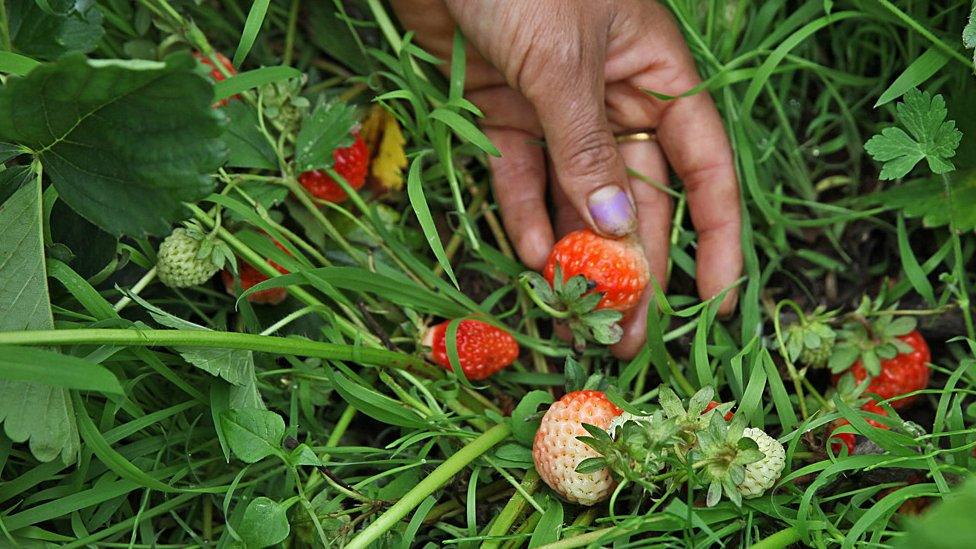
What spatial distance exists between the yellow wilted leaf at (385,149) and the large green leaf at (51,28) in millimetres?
531

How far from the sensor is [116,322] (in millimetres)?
1039

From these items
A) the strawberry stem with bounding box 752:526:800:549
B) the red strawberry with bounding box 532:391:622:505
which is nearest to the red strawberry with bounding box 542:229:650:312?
the red strawberry with bounding box 532:391:622:505

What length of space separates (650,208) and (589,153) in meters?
0.23

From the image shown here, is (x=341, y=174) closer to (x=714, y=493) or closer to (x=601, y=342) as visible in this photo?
(x=601, y=342)

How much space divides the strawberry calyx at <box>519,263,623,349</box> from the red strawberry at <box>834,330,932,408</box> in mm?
439

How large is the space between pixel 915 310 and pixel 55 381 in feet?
4.29

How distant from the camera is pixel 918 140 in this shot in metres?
1.11

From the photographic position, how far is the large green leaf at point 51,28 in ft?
3.59

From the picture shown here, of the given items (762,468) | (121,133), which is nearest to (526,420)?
(762,468)

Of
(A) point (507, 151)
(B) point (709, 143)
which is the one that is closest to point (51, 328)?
(A) point (507, 151)

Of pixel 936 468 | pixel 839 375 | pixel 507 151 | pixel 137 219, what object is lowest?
pixel 839 375

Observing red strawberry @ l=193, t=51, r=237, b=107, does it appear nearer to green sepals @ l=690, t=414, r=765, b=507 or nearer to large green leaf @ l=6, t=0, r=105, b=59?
large green leaf @ l=6, t=0, r=105, b=59

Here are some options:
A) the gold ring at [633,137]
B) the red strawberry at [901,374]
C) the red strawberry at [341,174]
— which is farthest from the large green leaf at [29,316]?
the red strawberry at [901,374]

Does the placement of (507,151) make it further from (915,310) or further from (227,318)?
(915,310)
